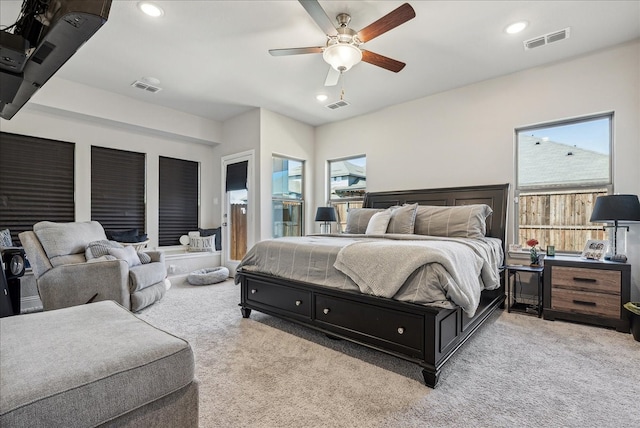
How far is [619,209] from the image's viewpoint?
2.68m

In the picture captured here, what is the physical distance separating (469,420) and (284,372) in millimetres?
1117

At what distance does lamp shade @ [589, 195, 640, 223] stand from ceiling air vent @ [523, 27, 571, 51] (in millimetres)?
1645

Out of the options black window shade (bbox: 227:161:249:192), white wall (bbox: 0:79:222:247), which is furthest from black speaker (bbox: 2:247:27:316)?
black window shade (bbox: 227:161:249:192)

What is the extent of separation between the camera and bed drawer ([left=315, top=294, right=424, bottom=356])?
191 cm

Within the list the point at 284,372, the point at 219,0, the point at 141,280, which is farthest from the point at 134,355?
the point at 219,0

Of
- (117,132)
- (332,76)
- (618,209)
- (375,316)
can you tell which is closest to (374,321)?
(375,316)

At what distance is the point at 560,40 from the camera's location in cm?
301

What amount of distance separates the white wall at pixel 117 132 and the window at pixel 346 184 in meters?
2.33

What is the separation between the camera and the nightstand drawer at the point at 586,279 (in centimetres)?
275

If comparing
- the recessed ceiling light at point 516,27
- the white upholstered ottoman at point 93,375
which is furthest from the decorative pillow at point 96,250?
the recessed ceiling light at point 516,27

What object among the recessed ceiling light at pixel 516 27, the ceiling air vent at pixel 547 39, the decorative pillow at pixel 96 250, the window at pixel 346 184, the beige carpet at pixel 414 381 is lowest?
the beige carpet at pixel 414 381

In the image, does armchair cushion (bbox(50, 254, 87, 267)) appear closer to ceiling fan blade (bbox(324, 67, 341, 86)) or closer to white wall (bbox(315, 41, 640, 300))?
ceiling fan blade (bbox(324, 67, 341, 86))

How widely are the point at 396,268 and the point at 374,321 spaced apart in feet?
1.44

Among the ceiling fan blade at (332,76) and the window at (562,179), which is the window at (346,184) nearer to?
the ceiling fan blade at (332,76)
